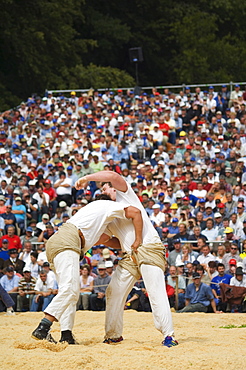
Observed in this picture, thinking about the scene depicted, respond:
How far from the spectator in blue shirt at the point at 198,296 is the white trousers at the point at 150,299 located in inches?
181

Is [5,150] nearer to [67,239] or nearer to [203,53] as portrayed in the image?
[67,239]

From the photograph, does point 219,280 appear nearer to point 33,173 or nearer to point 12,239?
point 12,239

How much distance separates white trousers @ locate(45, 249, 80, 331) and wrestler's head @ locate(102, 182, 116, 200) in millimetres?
845

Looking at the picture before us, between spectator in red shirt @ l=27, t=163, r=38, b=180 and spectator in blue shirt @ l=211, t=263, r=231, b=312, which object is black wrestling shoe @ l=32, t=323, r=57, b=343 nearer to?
spectator in blue shirt @ l=211, t=263, r=231, b=312

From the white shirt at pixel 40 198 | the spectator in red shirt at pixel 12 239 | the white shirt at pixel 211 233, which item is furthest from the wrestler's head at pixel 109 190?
the white shirt at pixel 40 198

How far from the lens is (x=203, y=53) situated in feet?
119

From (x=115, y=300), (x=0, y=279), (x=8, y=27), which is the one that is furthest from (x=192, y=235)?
(x=8, y=27)

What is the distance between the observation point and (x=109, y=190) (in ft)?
27.1

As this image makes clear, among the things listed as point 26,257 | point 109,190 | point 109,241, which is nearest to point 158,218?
point 26,257

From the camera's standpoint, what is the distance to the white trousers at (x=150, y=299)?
7746 mm

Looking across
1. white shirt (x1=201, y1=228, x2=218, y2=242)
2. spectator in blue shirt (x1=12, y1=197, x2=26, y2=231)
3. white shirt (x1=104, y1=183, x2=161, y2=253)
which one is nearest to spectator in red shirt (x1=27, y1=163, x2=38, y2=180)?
spectator in blue shirt (x1=12, y1=197, x2=26, y2=231)

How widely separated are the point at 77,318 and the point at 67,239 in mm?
3936

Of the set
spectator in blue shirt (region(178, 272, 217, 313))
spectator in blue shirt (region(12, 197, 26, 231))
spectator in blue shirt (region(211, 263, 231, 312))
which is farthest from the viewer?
spectator in blue shirt (region(12, 197, 26, 231))

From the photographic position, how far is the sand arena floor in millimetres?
6230
